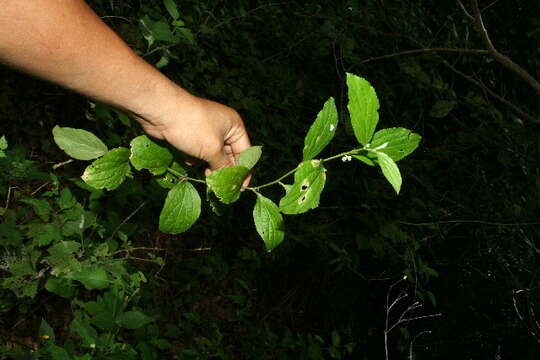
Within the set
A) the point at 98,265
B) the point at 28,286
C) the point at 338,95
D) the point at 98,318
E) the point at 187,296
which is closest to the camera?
the point at 98,318

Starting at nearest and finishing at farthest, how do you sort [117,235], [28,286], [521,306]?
[28,286]
[117,235]
[521,306]

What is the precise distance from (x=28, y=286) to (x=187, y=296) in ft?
3.47

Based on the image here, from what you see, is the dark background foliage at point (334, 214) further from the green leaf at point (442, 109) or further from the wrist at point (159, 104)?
the wrist at point (159, 104)

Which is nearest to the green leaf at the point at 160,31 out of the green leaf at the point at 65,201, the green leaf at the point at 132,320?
the green leaf at the point at 65,201

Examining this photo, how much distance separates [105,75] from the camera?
34.9 inches

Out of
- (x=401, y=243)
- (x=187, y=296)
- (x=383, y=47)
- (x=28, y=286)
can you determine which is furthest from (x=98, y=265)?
(x=383, y=47)

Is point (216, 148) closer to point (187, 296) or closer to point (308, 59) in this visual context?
point (187, 296)

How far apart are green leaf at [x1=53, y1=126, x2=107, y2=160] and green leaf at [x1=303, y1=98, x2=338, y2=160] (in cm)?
53

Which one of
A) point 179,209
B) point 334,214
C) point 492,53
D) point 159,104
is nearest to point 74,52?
point 159,104

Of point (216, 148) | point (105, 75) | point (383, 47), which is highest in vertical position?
point (105, 75)

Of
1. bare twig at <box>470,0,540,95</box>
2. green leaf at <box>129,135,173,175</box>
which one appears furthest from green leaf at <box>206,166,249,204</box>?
bare twig at <box>470,0,540,95</box>

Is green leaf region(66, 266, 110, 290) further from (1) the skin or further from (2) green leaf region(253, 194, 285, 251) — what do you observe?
(2) green leaf region(253, 194, 285, 251)

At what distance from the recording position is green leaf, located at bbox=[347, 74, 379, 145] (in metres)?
0.71

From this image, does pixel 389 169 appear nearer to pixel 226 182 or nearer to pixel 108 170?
pixel 226 182
